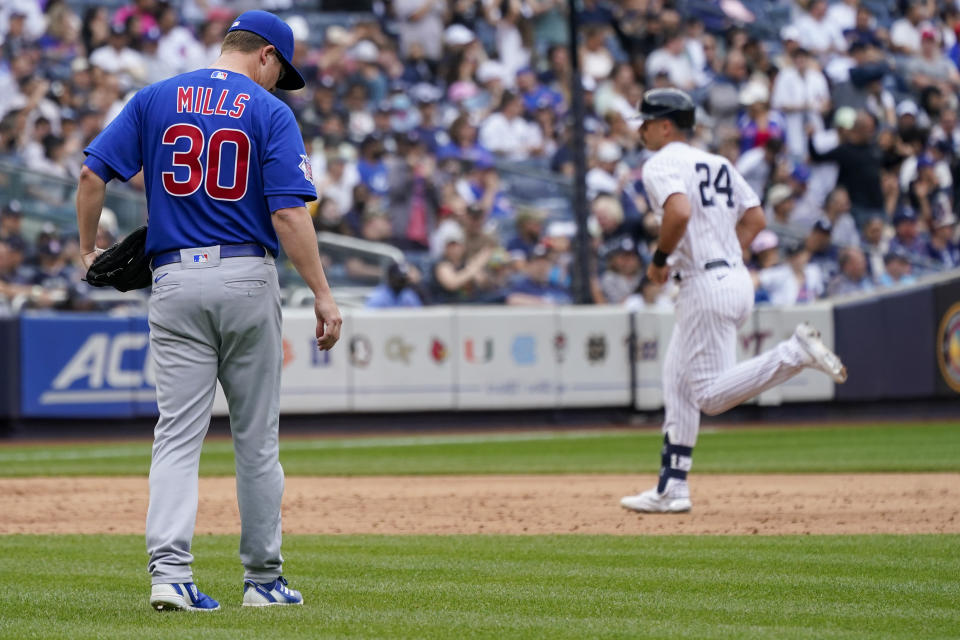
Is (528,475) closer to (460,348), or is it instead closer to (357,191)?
(460,348)

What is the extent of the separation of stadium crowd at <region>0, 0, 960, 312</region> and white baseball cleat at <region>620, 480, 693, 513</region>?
320 inches

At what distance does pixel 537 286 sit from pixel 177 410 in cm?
1219

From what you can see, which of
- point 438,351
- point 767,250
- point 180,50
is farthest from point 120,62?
point 767,250

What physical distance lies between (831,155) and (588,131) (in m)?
3.26

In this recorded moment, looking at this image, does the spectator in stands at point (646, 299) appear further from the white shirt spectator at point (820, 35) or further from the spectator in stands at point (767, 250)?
the white shirt spectator at point (820, 35)

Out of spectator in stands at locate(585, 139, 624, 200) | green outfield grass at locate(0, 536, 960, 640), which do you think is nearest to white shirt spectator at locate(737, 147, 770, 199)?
spectator in stands at locate(585, 139, 624, 200)

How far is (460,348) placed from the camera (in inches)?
608

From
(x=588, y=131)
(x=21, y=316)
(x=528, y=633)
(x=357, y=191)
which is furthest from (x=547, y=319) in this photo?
(x=528, y=633)

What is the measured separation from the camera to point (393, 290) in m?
15.6

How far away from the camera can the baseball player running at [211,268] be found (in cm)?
457

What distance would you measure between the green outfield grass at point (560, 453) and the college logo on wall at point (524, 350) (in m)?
0.86

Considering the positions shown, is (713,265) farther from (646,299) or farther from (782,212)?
(782,212)

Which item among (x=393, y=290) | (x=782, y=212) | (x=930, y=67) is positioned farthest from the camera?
(x=930, y=67)

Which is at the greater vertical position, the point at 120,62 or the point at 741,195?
the point at 120,62
